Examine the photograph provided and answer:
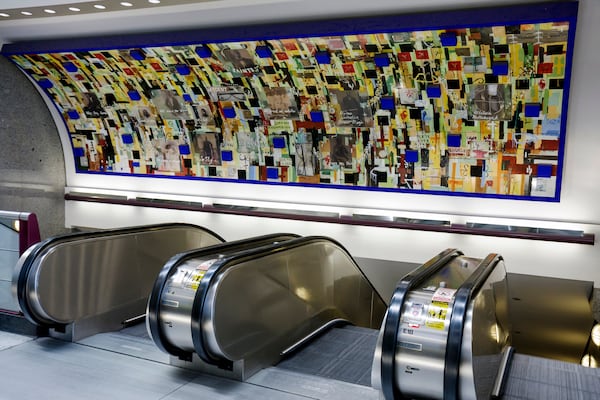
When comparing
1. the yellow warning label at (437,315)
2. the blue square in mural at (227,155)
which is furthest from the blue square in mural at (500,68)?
the blue square in mural at (227,155)

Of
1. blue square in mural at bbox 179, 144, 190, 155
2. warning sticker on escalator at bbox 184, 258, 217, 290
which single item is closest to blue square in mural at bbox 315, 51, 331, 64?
blue square in mural at bbox 179, 144, 190, 155

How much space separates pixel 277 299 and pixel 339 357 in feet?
2.41

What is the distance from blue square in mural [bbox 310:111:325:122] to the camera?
7402 millimetres

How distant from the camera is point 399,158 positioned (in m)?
7.27

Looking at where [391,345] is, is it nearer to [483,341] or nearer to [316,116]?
[483,341]

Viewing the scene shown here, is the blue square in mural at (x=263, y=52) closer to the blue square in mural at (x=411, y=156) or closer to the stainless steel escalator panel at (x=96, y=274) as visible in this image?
the blue square in mural at (x=411, y=156)

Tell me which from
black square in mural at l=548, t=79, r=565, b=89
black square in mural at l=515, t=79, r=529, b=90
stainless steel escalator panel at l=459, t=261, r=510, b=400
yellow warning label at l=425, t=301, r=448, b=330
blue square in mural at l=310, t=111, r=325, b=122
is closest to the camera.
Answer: stainless steel escalator panel at l=459, t=261, r=510, b=400

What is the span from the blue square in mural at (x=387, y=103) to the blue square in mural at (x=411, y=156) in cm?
64

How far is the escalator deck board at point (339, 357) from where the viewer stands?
4504 millimetres

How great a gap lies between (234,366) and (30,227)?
8.01ft

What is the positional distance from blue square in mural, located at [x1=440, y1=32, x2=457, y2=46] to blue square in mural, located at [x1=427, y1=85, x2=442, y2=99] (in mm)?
699

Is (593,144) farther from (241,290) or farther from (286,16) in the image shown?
(241,290)

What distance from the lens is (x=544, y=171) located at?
651cm

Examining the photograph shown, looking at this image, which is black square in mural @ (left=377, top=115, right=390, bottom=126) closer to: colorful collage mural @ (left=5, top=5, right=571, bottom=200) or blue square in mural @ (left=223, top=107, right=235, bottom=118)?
colorful collage mural @ (left=5, top=5, right=571, bottom=200)
